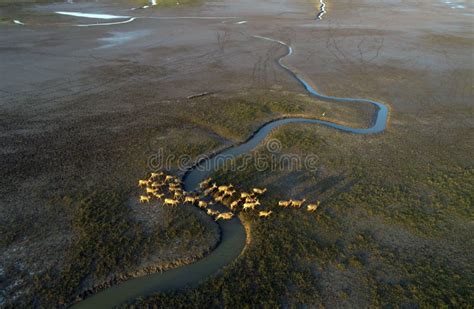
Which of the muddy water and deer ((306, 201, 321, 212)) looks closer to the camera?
deer ((306, 201, 321, 212))

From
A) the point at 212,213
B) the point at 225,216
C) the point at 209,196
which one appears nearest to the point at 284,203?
the point at 225,216

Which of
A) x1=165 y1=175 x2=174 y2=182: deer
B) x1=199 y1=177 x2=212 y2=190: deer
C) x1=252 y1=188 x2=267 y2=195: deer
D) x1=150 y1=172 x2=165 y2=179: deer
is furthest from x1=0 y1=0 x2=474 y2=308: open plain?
x1=199 y1=177 x2=212 y2=190: deer

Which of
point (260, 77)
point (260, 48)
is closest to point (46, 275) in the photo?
point (260, 77)

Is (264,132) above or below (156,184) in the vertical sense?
above

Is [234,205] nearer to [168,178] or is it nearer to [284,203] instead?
[284,203]

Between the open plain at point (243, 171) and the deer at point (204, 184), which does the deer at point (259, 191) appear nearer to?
the open plain at point (243, 171)

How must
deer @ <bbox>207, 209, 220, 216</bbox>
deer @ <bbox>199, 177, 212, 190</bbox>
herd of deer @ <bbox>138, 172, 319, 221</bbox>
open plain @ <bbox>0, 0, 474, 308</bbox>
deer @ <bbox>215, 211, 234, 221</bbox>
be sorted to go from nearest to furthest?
open plain @ <bbox>0, 0, 474, 308</bbox>
deer @ <bbox>215, 211, 234, 221</bbox>
deer @ <bbox>207, 209, 220, 216</bbox>
herd of deer @ <bbox>138, 172, 319, 221</bbox>
deer @ <bbox>199, 177, 212, 190</bbox>

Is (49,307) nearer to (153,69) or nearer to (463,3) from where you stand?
(153,69)

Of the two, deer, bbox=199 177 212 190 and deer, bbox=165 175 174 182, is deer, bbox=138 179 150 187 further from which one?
deer, bbox=199 177 212 190
